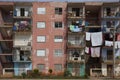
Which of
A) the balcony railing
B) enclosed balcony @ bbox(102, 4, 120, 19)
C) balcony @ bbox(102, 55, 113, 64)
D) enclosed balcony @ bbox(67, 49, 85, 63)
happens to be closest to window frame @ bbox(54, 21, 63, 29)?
enclosed balcony @ bbox(67, 49, 85, 63)

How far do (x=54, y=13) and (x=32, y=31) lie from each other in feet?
19.8

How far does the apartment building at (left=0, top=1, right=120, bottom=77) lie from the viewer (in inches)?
3339

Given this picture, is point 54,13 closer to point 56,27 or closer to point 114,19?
point 56,27

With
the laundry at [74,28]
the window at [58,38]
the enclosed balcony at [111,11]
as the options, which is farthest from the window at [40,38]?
the enclosed balcony at [111,11]

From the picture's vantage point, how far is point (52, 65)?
280 ft

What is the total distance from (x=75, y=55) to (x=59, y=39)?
492cm

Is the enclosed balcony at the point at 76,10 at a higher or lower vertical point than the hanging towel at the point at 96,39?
higher

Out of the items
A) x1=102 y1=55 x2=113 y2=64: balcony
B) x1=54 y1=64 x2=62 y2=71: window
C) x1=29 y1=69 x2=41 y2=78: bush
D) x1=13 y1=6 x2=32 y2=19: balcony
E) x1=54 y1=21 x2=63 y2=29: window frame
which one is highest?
x1=13 y1=6 x2=32 y2=19: balcony

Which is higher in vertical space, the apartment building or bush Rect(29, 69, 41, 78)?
the apartment building

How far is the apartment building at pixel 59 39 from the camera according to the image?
8481 centimetres

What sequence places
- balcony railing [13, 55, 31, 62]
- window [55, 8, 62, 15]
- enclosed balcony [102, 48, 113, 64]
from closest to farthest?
balcony railing [13, 55, 31, 62] → enclosed balcony [102, 48, 113, 64] → window [55, 8, 62, 15]

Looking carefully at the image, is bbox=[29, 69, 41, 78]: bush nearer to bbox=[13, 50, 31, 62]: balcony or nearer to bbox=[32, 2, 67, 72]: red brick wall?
bbox=[32, 2, 67, 72]: red brick wall

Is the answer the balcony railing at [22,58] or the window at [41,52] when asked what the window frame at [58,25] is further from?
the balcony railing at [22,58]

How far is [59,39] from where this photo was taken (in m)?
86.6
